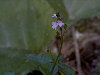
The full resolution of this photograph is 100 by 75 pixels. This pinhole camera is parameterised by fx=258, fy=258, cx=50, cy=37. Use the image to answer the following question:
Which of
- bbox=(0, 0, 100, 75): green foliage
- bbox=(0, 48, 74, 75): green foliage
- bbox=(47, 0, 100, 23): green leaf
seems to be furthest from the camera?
bbox=(47, 0, 100, 23): green leaf

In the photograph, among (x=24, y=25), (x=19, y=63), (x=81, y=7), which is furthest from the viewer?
(x=81, y=7)

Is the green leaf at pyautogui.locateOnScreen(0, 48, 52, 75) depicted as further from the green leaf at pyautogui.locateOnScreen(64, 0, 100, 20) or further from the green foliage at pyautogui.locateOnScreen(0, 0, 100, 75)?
the green leaf at pyautogui.locateOnScreen(64, 0, 100, 20)

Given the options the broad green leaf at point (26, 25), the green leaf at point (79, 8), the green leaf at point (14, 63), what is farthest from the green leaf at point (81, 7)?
the green leaf at point (14, 63)

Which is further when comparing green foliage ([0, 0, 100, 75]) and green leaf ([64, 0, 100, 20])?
green leaf ([64, 0, 100, 20])

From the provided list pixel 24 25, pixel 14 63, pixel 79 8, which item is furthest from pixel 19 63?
pixel 79 8

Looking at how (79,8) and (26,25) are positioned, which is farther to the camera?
(79,8)

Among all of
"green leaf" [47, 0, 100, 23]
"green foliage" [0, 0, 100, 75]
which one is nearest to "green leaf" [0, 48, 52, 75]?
"green foliage" [0, 0, 100, 75]

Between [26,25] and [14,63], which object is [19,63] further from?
[26,25]

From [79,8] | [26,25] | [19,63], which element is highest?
[79,8]
